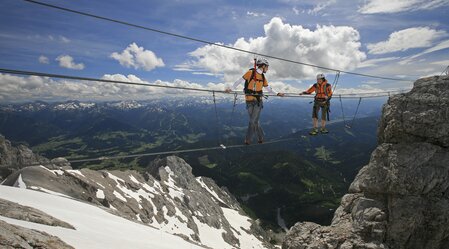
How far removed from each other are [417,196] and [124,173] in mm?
108544

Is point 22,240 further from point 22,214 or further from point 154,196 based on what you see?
point 154,196

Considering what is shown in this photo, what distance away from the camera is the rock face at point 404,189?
26.1m

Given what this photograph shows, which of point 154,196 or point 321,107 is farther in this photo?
point 154,196

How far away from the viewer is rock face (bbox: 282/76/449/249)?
26125 millimetres

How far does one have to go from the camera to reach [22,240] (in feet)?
35.0

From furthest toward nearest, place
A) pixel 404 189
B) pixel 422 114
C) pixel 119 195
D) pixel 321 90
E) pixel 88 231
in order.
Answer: pixel 119 195 → pixel 422 114 → pixel 321 90 → pixel 404 189 → pixel 88 231

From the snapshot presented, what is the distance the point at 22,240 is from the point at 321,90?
78.0ft

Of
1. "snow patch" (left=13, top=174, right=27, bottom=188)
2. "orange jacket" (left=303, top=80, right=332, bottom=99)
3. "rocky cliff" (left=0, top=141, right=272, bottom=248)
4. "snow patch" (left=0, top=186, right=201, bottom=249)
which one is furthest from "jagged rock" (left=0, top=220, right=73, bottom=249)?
"snow patch" (left=13, top=174, right=27, bottom=188)

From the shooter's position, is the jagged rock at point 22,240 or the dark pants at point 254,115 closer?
the jagged rock at point 22,240

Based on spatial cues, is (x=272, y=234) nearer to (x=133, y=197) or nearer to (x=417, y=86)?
(x=133, y=197)

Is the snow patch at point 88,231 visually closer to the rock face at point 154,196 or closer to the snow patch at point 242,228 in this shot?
the rock face at point 154,196

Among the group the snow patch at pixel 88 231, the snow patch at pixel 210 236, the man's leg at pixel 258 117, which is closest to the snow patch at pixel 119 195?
the snow patch at pixel 210 236

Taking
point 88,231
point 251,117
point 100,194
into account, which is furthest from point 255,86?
point 100,194

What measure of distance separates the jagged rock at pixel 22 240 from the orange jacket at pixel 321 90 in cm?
2204
